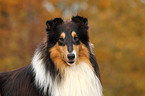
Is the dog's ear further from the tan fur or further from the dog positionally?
Answer: the tan fur

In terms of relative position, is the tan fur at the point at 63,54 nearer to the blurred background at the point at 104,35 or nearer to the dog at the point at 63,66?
the dog at the point at 63,66

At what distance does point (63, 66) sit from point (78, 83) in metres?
0.51

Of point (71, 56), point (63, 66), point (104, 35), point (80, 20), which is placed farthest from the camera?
point (104, 35)

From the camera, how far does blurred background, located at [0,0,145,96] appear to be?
17.0 metres

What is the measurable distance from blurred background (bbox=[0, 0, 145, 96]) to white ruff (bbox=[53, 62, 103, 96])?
10041 mm

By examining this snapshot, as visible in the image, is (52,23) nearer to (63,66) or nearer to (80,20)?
(80,20)

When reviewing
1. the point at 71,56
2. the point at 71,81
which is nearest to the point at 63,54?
the point at 71,56

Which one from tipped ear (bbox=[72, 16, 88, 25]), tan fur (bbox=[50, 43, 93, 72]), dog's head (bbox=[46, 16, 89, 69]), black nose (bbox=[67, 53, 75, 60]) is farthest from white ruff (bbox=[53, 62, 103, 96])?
tipped ear (bbox=[72, 16, 88, 25])

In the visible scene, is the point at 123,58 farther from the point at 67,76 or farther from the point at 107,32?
the point at 67,76

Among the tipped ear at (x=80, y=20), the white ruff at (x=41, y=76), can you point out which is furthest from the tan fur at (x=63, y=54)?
the tipped ear at (x=80, y=20)

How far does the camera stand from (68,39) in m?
6.27

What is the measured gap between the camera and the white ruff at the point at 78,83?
630 cm

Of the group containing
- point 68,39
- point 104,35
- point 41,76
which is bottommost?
point 41,76

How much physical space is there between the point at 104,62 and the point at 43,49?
38.9ft
